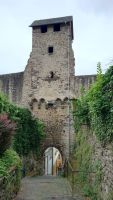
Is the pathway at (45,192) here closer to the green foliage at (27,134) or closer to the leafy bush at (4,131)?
the leafy bush at (4,131)

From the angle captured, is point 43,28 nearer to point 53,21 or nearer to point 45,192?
point 53,21

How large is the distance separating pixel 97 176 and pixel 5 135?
2.99m

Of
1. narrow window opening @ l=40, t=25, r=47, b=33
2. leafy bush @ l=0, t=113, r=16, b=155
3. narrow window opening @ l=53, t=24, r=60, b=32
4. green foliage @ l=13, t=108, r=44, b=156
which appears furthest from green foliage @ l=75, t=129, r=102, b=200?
narrow window opening @ l=40, t=25, r=47, b=33

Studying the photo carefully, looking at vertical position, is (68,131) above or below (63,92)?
below

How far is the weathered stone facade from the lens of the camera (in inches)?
949

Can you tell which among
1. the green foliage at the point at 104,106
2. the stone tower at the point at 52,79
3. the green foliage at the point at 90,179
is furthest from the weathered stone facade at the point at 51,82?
the green foliage at the point at 104,106

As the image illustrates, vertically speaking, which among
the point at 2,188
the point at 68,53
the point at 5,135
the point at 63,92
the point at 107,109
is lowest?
the point at 2,188

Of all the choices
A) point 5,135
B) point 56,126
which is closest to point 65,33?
point 56,126

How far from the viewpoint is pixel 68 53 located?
2488 cm

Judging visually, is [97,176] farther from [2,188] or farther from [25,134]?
[25,134]

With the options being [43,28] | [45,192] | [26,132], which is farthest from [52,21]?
[45,192]

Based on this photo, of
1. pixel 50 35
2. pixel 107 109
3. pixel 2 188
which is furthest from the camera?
pixel 50 35

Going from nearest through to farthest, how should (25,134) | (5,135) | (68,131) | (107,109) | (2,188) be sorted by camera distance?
1. (2,188)
2. (107,109)
3. (5,135)
4. (25,134)
5. (68,131)

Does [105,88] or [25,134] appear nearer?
[105,88]
